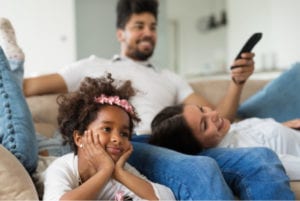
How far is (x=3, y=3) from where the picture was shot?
10.9ft

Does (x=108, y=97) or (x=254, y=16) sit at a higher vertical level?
(x=254, y=16)

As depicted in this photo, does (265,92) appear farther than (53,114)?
Yes

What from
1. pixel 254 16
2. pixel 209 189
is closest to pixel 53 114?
pixel 209 189

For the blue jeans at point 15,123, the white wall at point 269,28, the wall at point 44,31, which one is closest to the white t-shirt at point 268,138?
the blue jeans at point 15,123

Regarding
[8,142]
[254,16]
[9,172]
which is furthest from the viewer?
[254,16]

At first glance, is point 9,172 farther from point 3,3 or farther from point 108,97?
point 3,3

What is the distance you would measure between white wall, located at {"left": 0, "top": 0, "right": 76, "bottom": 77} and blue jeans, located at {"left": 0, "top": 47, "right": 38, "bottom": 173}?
7.53ft

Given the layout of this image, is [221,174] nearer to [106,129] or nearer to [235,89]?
[106,129]

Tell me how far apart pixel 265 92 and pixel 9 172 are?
136 cm

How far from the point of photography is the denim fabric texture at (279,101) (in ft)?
6.23

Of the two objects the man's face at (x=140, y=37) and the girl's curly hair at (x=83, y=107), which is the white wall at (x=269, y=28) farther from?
the girl's curly hair at (x=83, y=107)

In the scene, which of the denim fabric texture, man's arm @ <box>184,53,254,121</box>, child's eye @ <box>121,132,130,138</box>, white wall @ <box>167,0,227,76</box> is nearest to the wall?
white wall @ <box>167,0,227,76</box>

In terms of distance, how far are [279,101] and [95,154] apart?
3.76ft

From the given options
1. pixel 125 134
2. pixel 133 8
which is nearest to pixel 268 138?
pixel 125 134
